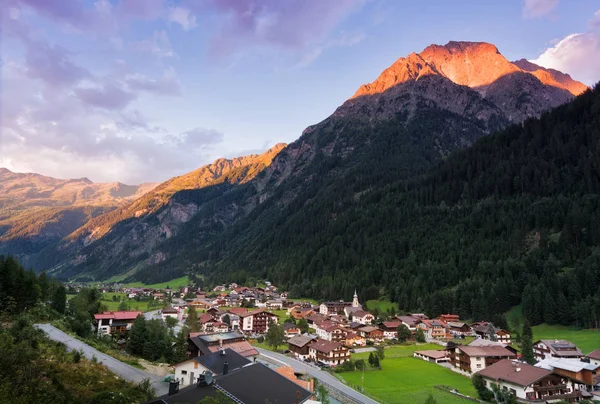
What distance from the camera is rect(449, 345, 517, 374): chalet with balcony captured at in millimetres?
70938

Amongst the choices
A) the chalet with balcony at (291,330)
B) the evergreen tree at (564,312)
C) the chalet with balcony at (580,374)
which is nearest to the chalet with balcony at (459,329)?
the evergreen tree at (564,312)

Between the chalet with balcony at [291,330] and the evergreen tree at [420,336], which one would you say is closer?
the evergreen tree at [420,336]

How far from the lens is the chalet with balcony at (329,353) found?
77.4 metres

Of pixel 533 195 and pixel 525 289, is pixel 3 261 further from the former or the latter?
pixel 533 195

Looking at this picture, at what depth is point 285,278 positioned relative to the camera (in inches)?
7736

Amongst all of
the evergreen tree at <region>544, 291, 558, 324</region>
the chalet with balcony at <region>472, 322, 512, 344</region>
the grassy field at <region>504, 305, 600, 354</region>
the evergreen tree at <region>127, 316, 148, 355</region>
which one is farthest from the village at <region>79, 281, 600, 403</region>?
the evergreen tree at <region>544, 291, 558, 324</region>

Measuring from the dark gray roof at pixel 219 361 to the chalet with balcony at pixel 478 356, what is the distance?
4671 centimetres

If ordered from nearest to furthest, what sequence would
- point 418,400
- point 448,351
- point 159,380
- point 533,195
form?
point 159,380 → point 418,400 → point 448,351 → point 533,195

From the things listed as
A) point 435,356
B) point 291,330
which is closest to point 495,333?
point 435,356

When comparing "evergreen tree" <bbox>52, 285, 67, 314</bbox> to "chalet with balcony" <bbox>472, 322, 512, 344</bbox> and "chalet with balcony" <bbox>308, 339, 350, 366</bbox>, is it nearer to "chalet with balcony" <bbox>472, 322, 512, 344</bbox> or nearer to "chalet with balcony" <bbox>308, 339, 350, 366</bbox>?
"chalet with balcony" <bbox>308, 339, 350, 366</bbox>

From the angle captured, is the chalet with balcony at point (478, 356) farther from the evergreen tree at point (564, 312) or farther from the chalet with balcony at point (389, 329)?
the chalet with balcony at point (389, 329)

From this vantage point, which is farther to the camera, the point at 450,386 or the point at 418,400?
the point at 450,386

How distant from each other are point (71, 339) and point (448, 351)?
230ft

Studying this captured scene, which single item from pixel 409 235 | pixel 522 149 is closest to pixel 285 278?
pixel 409 235
